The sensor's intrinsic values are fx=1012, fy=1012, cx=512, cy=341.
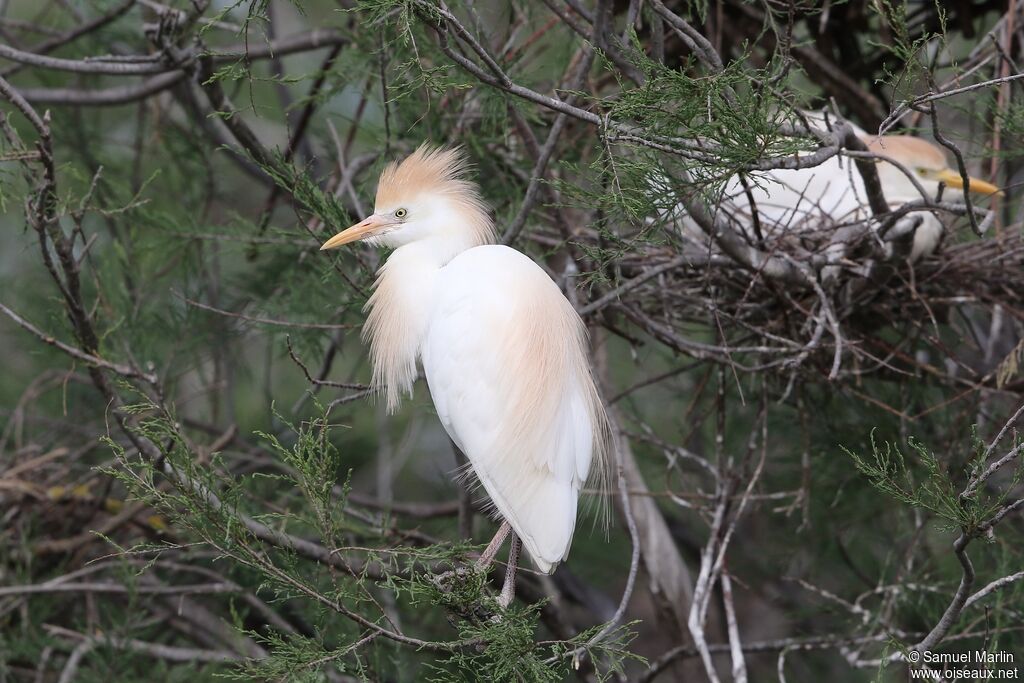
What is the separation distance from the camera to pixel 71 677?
8.75ft

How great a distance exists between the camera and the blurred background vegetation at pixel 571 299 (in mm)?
1734

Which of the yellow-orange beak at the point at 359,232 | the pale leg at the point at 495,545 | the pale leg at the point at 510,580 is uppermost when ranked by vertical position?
the yellow-orange beak at the point at 359,232

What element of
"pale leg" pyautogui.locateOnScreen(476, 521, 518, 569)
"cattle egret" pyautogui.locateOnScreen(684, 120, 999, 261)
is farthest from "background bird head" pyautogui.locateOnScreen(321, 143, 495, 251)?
"cattle egret" pyautogui.locateOnScreen(684, 120, 999, 261)

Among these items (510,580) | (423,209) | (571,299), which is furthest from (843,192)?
(510,580)

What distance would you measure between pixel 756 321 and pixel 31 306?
254cm

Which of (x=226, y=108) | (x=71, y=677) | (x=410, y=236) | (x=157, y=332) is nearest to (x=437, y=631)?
(x=71, y=677)

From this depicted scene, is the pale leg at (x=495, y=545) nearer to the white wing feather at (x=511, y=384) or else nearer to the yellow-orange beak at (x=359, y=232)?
the white wing feather at (x=511, y=384)

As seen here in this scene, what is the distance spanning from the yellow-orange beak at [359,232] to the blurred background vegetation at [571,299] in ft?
0.18

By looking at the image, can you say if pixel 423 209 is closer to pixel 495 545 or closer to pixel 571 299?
pixel 571 299

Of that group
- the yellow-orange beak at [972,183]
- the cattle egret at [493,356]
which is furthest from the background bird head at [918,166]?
the cattle egret at [493,356]

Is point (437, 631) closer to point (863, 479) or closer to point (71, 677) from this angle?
point (71, 677)

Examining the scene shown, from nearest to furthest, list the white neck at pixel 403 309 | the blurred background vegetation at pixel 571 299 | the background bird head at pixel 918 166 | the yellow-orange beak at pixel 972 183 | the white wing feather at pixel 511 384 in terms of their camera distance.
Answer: the blurred background vegetation at pixel 571 299, the white wing feather at pixel 511 384, the white neck at pixel 403 309, the yellow-orange beak at pixel 972 183, the background bird head at pixel 918 166

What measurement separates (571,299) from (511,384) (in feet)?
1.20

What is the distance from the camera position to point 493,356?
6.66ft
